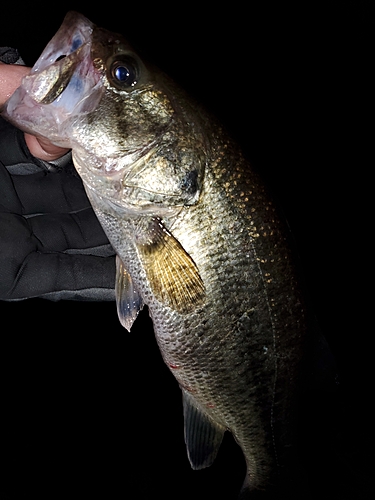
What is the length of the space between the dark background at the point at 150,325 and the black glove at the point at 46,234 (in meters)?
1.05

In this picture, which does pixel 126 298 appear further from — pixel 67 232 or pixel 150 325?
pixel 150 325

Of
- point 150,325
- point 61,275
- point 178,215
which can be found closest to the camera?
point 178,215

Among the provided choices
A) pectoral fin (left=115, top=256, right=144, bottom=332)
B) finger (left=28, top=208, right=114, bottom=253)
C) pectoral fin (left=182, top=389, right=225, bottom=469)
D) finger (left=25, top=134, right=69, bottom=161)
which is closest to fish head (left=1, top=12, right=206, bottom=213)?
pectoral fin (left=115, top=256, right=144, bottom=332)

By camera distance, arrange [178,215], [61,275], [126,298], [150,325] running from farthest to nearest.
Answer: [150,325], [61,275], [126,298], [178,215]

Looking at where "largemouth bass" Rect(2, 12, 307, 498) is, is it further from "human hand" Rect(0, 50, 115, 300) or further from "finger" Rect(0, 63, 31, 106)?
"human hand" Rect(0, 50, 115, 300)

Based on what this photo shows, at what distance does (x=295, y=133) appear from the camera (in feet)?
26.6

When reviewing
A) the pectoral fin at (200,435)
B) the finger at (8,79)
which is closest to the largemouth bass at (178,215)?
the pectoral fin at (200,435)

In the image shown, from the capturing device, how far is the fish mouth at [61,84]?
1239 millimetres

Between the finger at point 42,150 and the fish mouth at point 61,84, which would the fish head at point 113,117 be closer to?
the fish mouth at point 61,84

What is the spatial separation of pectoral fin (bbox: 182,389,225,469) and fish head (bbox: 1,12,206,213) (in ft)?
2.91

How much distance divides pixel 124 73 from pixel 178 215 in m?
0.48

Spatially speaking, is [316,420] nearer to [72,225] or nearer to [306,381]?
[306,381]

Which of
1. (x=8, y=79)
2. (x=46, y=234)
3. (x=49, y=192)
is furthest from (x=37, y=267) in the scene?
(x=8, y=79)

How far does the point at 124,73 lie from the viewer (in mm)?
1306
